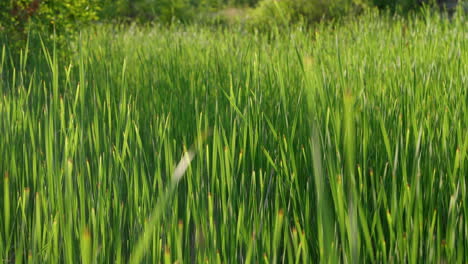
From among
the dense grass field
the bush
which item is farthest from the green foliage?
the dense grass field

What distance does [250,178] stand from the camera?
177 cm

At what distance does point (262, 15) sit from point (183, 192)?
668cm

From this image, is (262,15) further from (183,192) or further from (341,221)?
(341,221)

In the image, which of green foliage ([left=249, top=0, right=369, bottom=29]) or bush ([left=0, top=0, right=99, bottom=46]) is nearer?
bush ([left=0, top=0, right=99, bottom=46])

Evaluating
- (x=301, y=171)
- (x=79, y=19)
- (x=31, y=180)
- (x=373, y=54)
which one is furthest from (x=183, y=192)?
(x=79, y=19)

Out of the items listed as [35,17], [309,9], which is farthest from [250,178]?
[309,9]

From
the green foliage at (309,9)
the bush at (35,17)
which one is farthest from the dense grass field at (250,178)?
the green foliage at (309,9)

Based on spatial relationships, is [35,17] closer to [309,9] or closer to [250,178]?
[250,178]

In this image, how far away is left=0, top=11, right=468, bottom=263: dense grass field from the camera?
114 cm

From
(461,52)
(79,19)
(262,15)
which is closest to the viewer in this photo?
(461,52)

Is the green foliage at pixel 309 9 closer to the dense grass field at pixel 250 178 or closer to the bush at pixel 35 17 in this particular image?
the bush at pixel 35 17

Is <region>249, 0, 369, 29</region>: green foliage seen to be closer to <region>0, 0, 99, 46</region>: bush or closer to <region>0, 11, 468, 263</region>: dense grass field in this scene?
<region>0, 0, 99, 46</region>: bush

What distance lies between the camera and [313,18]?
308 inches

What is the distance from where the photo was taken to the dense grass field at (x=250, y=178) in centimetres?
114
